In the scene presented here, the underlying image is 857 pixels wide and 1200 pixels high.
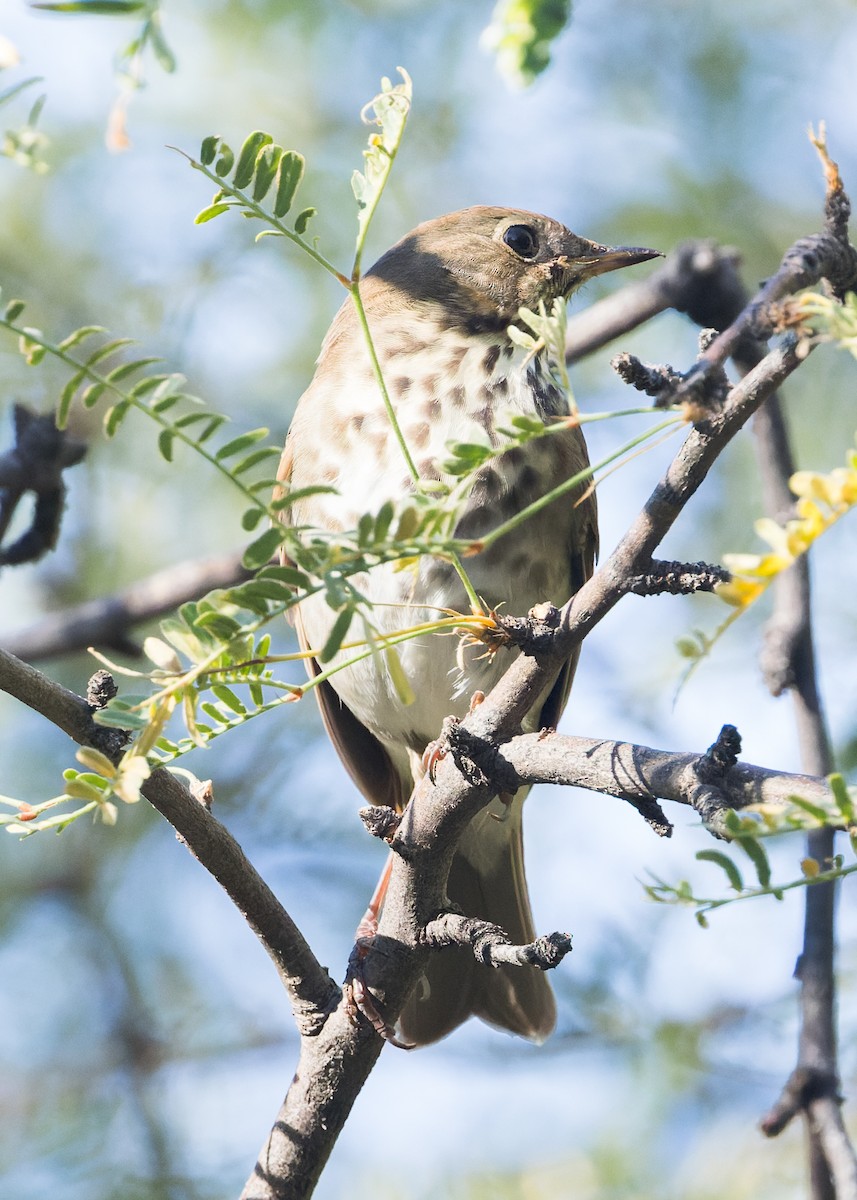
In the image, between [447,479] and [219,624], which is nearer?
[219,624]

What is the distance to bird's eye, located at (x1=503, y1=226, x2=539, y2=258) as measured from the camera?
446 centimetres

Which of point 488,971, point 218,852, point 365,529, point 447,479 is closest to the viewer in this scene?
point 365,529

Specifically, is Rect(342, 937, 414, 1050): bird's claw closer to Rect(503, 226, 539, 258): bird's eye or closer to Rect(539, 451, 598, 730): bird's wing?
Rect(539, 451, 598, 730): bird's wing

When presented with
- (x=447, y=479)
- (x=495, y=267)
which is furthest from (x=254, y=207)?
(x=495, y=267)

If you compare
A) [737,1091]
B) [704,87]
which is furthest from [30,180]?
[737,1091]

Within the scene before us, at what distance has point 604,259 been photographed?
4.40 metres

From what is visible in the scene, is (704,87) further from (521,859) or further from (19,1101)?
(19,1101)

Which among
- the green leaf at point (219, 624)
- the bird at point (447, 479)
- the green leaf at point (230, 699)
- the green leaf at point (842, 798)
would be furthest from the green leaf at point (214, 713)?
the bird at point (447, 479)

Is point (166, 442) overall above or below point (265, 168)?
below

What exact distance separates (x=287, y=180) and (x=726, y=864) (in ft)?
3.81

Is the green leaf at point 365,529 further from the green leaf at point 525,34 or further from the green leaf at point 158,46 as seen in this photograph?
the green leaf at point 525,34

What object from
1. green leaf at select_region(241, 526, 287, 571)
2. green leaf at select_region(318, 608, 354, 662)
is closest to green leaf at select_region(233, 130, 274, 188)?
green leaf at select_region(241, 526, 287, 571)

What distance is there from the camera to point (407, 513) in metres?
1.71

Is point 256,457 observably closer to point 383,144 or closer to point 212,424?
point 212,424
